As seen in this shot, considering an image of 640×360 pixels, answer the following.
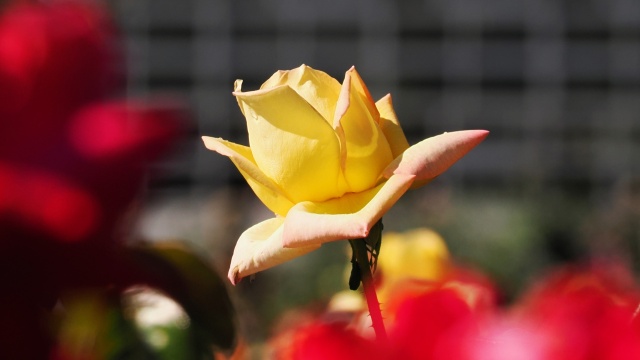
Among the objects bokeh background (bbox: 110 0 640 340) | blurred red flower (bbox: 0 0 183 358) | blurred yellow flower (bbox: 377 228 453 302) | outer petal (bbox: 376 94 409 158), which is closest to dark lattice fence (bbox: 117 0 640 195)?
bokeh background (bbox: 110 0 640 340)

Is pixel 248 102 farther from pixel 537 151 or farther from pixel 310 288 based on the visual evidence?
pixel 537 151

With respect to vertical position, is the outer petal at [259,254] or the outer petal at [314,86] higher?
the outer petal at [314,86]

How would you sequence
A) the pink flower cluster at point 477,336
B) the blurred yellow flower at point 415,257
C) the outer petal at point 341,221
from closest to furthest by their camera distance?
the pink flower cluster at point 477,336
the outer petal at point 341,221
the blurred yellow flower at point 415,257

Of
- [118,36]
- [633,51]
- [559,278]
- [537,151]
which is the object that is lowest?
[537,151]

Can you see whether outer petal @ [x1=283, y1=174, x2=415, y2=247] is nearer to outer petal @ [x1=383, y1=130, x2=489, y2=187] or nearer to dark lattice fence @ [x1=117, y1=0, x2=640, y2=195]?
outer petal @ [x1=383, y1=130, x2=489, y2=187]

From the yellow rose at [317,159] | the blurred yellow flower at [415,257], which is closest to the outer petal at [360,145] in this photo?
the yellow rose at [317,159]

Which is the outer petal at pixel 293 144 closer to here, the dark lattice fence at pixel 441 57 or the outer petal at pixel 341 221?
the outer petal at pixel 341 221

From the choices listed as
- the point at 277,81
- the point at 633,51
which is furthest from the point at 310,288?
the point at 633,51
